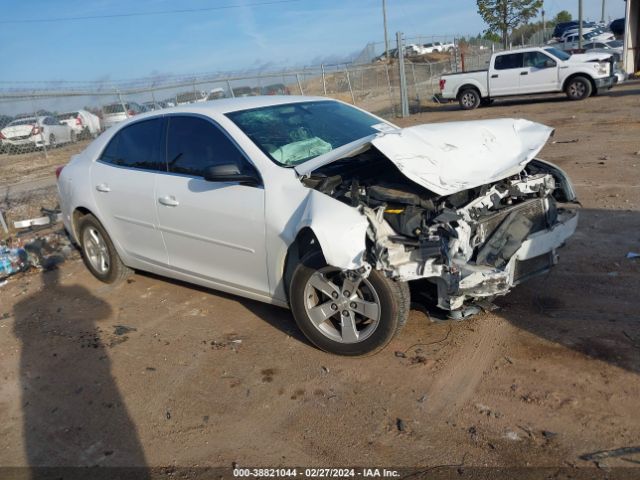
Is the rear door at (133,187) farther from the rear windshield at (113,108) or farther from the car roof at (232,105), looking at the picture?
the rear windshield at (113,108)

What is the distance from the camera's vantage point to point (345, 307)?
367cm

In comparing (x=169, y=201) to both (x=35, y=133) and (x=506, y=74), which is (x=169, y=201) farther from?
(x=506, y=74)

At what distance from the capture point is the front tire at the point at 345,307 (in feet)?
11.5

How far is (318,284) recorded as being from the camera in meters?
3.72

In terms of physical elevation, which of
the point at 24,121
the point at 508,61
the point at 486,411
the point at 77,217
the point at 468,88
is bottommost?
the point at 486,411

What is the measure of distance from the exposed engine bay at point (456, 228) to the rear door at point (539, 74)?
16271 millimetres

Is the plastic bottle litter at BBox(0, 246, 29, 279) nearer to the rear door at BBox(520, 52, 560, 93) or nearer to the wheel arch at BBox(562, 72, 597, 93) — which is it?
the rear door at BBox(520, 52, 560, 93)

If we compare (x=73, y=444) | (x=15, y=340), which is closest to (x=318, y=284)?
(x=73, y=444)

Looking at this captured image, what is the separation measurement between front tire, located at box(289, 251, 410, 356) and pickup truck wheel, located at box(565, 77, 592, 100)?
688 inches

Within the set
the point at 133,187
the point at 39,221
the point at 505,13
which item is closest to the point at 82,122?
the point at 39,221

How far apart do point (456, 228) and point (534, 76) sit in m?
17.4

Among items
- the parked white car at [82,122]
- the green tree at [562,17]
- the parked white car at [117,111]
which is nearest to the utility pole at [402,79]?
the parked white car at [117,111]

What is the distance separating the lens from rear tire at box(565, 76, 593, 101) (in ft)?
59.4

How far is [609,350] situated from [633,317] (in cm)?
53
